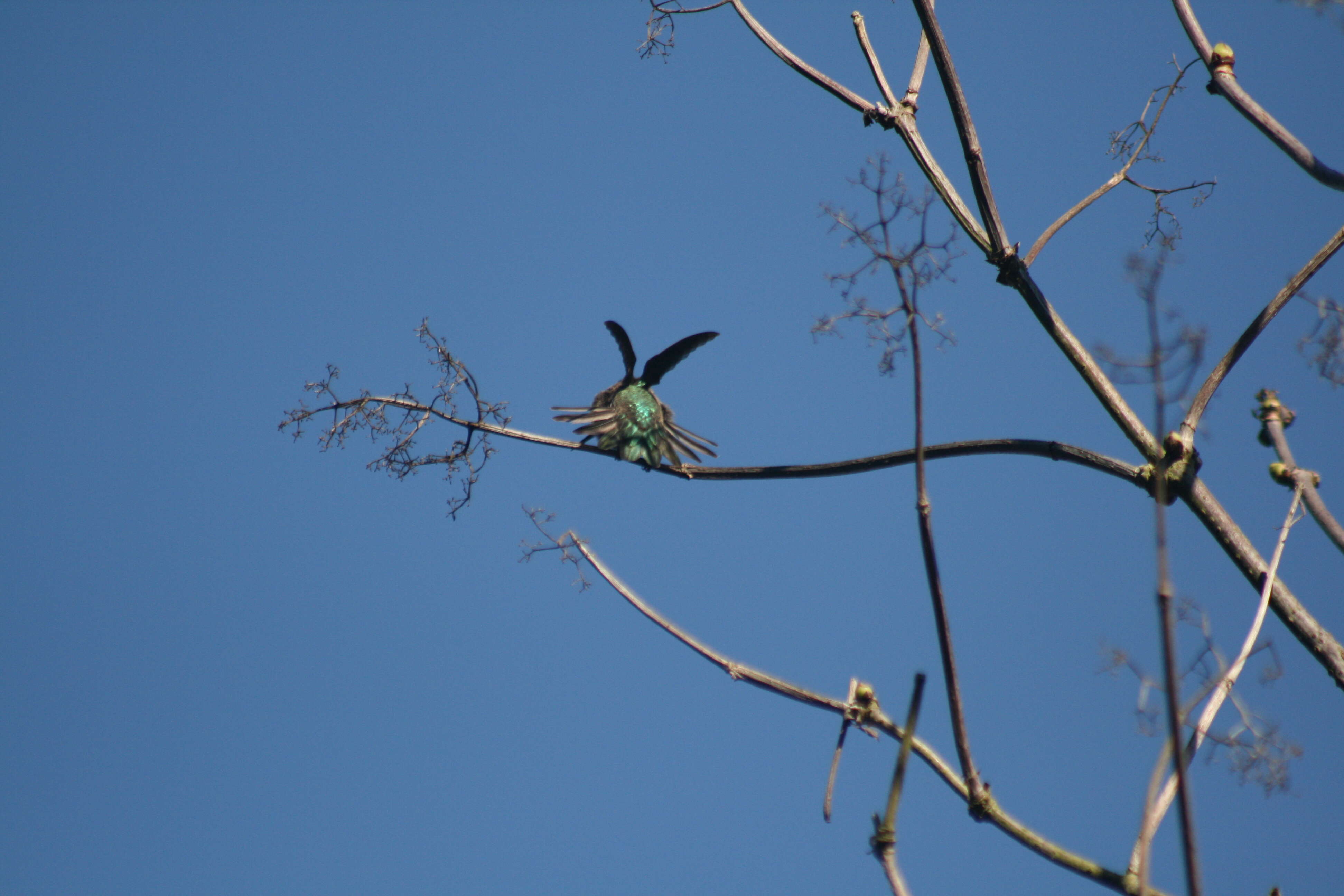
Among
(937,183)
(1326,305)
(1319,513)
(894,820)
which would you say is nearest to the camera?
(894,820)

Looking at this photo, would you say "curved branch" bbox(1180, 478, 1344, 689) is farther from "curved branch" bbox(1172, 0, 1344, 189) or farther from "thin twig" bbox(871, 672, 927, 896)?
"thin twig" bbox(871, 672, 927, 896)

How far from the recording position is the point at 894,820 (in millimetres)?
1596

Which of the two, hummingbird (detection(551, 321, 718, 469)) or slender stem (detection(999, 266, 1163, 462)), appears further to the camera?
hummingbird (detection(551, 321, 718, 469))

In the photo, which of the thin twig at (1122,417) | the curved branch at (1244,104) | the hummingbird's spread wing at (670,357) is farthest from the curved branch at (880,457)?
the hummingbird's spread wing at (670,357)

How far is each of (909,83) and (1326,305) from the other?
1608 mm

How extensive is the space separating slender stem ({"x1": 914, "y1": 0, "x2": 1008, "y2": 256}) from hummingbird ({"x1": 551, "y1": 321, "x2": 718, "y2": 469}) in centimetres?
279

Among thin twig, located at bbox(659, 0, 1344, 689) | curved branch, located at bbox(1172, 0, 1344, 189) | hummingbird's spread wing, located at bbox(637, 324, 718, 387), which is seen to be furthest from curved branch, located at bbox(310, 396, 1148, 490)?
hummingbird's spread wing, located at bbox(637, 324, 718, 387)

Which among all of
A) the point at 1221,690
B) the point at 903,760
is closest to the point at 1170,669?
the point at 903,760

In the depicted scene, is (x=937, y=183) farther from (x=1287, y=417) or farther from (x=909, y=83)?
(x=1287, y=417)

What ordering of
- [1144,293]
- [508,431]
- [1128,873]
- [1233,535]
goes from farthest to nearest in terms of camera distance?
1. [508,431]
2. [1233,535]
3. [1128,873]
4. [1144,293]

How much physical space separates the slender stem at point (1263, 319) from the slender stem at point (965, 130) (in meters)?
0.72

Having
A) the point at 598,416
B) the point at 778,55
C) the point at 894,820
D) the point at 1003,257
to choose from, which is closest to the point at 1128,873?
the point at 894,820

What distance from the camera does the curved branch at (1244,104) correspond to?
2.84 m

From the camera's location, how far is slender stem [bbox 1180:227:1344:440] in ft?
9.95
